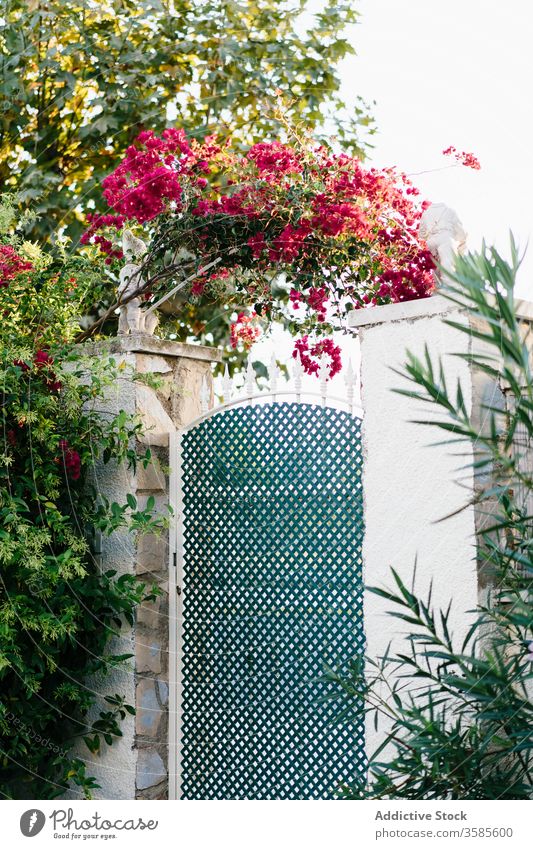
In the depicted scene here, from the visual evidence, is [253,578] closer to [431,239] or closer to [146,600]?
[146,600]

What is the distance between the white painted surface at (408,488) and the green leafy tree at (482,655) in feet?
0.20

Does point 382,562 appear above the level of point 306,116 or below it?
below

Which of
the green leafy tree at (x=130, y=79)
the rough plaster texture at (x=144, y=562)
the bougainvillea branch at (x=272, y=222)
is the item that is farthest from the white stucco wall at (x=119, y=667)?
the green leafy tree at (x=130, y=79)

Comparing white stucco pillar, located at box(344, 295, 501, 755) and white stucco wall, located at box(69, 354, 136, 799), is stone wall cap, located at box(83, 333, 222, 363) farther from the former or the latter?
white stucco pillar, located at box(344, 295, 501, 755)

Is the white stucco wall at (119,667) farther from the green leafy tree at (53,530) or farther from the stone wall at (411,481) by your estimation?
the stone wall at (411,481)

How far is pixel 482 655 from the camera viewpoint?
9.29ft

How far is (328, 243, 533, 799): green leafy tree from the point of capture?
7.66 feet

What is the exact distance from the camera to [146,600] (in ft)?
12.7

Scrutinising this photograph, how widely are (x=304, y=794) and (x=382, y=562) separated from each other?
1006mm

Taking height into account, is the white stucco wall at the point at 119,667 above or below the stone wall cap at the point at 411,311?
below

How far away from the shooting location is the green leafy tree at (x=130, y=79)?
6902mm

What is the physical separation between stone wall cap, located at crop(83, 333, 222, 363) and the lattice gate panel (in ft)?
1.27
